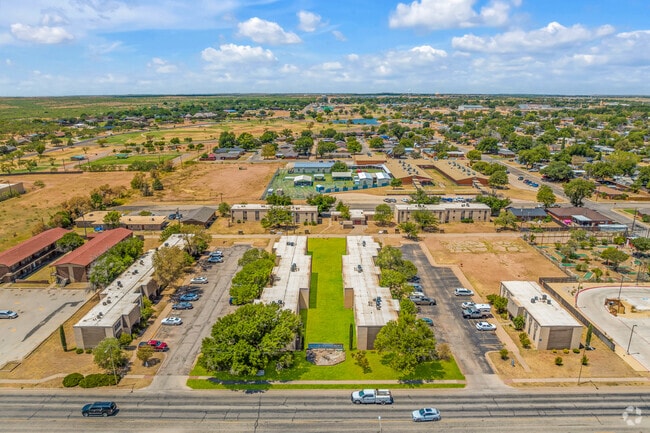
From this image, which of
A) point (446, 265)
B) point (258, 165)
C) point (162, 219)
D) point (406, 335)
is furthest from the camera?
point (258, 165)

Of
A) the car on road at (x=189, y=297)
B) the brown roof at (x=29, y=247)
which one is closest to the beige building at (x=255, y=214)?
the brown roof at (x=29, y=247)

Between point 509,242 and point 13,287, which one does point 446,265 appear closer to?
point 509,242

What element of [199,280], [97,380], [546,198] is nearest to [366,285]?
[199,280]

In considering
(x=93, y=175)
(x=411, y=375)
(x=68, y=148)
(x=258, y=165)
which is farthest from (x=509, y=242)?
(x=68, y=148)

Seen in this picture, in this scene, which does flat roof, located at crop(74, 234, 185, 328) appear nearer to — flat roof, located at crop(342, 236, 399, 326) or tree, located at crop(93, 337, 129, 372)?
tree, located at crop(93, 337, 129, 372)

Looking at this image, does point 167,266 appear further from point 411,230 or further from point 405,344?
point 411,230

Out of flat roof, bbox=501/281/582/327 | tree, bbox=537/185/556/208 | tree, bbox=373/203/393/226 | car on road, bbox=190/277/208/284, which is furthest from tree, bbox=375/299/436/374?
tree, bbox=537/185/556/208

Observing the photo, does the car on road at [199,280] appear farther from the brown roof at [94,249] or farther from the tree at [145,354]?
the tree at [145,354]
